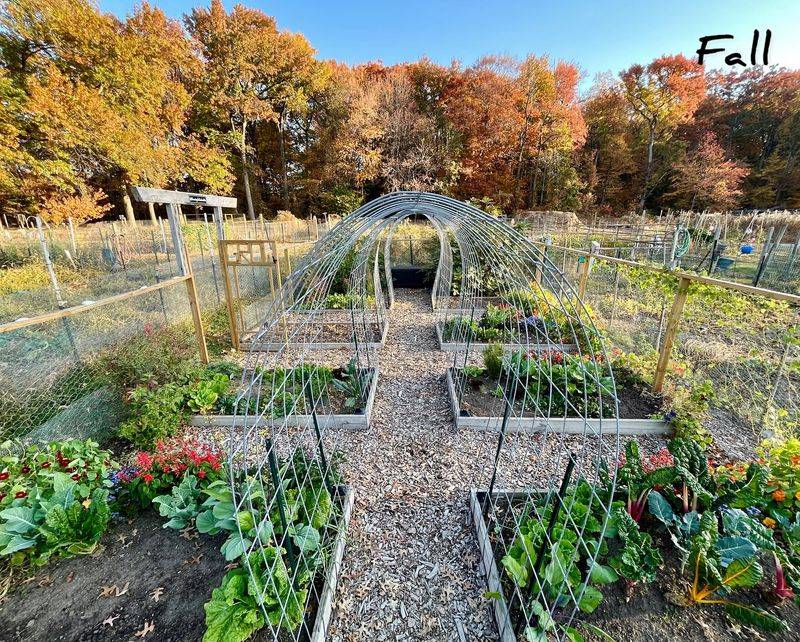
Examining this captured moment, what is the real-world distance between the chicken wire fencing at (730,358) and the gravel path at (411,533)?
239cm

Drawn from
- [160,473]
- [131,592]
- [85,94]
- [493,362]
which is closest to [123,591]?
[131,592]

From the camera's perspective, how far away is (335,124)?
2028 centimetres

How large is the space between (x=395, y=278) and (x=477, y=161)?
46.7ft

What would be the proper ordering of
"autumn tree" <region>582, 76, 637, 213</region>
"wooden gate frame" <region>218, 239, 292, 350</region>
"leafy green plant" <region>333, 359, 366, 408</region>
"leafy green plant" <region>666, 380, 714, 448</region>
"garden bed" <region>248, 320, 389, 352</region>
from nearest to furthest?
"leafy green plant" <region>666, 380, 714, 448</region> → "leafy green plant" <region>333, 359, 366, 408</region> → "wooden gate frame" <region>218, 239, 292, 350</region> → "garden bed" <region>248, 320, 389, 352</region> → "autumn tree" <region>582, 76, 637, 213</region>

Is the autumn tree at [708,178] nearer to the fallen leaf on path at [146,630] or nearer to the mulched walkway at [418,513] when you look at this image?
the mulched walkway at [418,513]

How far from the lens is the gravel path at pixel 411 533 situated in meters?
1.95

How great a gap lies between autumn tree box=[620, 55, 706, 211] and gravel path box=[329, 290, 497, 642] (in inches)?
1155

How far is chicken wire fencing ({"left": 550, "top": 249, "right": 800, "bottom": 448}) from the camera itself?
299cm

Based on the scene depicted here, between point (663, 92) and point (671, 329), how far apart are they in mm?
28572

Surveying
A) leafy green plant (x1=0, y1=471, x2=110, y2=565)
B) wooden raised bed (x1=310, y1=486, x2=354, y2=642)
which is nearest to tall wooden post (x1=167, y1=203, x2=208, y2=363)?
leafy green plant (x1=0, y1=471, x2=110, y2=565)

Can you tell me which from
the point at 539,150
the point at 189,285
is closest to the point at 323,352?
the point at 189,285

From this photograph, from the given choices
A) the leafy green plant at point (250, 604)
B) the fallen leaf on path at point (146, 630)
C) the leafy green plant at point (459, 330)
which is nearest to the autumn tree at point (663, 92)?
the leafy green plant at point (459, 330)

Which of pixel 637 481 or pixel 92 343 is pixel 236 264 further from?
pixel 637 481

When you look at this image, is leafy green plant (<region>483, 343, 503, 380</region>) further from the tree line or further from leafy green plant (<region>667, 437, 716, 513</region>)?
the tree line
